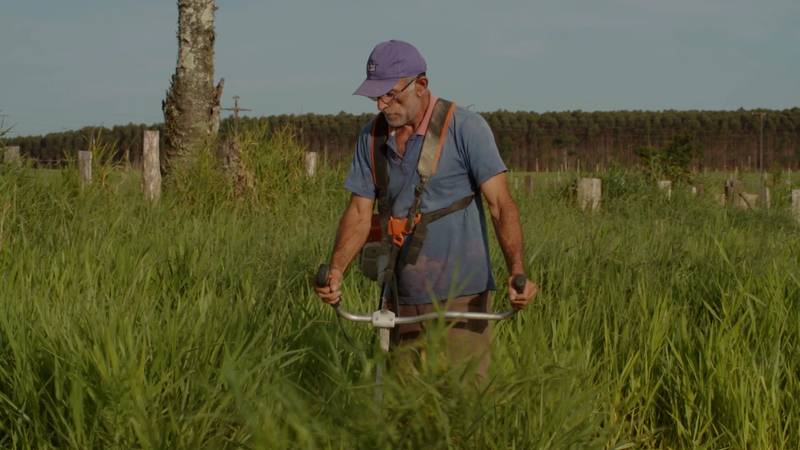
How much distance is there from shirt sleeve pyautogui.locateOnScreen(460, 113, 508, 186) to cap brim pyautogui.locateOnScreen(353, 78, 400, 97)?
38 centimetres

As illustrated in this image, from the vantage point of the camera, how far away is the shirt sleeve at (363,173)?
14.1 ft

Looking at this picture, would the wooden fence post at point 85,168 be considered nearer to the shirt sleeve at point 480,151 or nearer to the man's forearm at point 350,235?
the man's forearm at point 350,235

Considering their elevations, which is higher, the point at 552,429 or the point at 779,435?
the point at 552,429

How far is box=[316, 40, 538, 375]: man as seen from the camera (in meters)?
4.03

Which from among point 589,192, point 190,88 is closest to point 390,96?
point 190,88

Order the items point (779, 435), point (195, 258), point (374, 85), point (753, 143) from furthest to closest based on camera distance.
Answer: point (753, 143)
point (195, 258)
point (779, 435)
point (374, 85)

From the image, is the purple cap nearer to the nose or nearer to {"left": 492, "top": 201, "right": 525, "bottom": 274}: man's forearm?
the nose

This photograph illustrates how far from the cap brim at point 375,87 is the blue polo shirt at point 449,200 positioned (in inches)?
10.7

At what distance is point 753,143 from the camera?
159 ft

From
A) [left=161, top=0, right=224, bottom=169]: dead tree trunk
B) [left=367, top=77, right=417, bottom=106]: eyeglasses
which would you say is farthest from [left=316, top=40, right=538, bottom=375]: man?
[left=161, top=0, right=224, bottom=169]: dead tree trunk

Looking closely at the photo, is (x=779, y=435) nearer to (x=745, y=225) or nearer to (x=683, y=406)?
(x=683, y=406)

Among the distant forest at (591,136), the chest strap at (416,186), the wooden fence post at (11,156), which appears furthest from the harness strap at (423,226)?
the distant forest at (591,136)

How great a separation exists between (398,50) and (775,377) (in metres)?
2.65

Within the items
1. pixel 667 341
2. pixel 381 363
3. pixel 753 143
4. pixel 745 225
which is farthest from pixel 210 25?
pixel 753 143
